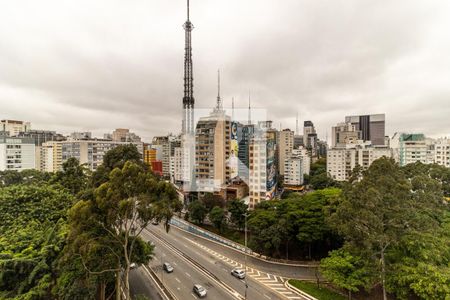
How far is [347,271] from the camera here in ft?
54.0

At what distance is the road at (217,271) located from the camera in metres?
19.0

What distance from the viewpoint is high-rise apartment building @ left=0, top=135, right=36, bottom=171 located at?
53.8 m

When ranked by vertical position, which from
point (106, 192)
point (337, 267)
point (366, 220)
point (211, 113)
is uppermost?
point (211, 113)

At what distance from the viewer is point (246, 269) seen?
23.1 metres

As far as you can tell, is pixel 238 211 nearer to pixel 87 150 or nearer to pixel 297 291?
pixel 297 291

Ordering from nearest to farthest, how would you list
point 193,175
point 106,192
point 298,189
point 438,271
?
point 106,192 < point 438,271 < point 193,175 < point 298,189

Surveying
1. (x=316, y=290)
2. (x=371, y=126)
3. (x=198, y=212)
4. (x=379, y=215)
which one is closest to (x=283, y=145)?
(x=198, y=212)

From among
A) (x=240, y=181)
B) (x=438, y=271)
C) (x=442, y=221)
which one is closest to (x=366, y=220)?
(x=438, y=271)

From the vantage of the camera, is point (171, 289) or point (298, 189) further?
point (298, 189)

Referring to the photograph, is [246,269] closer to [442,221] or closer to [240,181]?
[442,221]

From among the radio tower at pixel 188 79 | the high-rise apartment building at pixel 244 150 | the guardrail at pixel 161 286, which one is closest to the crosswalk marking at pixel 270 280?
the guardrail at pixel 161 286

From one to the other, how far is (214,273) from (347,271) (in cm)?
1207

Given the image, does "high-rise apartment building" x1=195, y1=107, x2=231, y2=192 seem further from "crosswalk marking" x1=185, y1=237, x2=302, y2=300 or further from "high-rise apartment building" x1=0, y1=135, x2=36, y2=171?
"high-rise apartment building" x1=0, y1=135, x2=36, y2=171

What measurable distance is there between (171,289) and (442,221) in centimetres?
2598
